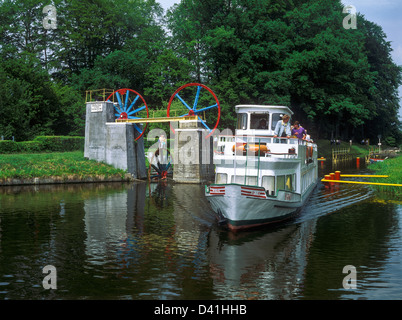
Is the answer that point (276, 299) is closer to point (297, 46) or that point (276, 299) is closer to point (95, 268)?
point (95, 268)

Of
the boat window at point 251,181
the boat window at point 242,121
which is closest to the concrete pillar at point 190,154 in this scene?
the boat window at point 242,121

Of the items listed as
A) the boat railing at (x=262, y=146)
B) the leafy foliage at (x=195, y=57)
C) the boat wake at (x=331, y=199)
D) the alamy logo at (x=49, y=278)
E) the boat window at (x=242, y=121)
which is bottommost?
the alamy logo at (x=49, y=278)

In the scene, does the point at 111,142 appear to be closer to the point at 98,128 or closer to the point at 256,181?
the point at 98,128

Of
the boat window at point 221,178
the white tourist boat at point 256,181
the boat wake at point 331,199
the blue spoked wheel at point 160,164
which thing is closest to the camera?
the white tourist boat at point 256,181

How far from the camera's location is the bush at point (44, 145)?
4450 centimetres

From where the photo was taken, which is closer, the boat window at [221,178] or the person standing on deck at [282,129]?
the boat window at [221,178]

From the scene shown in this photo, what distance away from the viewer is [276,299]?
10.9 metres

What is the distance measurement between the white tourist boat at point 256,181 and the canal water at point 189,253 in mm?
722

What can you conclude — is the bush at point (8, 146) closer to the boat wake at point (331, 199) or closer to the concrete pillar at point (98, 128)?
the concrete pillar at point (98, 128)

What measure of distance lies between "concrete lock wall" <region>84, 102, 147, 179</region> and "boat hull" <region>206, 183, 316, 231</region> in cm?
2291

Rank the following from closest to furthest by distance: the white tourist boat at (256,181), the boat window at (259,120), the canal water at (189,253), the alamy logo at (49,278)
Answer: the canal water at (189,253) < the alamy logo at (49,278) < the white tourist boat at (256,181) < the boat window at (259,120)

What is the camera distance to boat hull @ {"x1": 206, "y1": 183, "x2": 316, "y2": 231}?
56.9 feet

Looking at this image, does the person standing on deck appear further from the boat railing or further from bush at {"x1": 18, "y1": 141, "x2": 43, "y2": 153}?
bush at {"x1": 18, "y1": 141, "x2": 43, "y2": 153}
